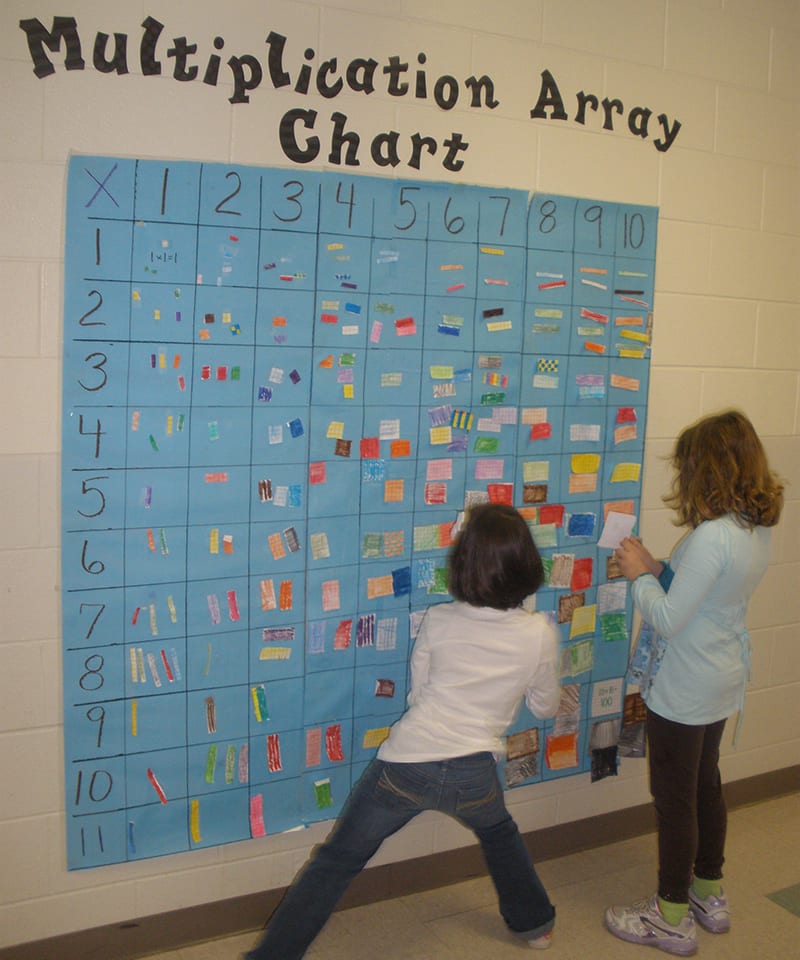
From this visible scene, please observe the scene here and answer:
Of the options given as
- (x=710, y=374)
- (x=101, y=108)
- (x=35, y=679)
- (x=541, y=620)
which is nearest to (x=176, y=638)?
(x=35, y=679)

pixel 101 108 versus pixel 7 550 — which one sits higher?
pixel 101 108

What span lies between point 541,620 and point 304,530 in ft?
2.07

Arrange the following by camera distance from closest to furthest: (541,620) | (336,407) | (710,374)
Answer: (541,620)
(336,407)
(710,374)

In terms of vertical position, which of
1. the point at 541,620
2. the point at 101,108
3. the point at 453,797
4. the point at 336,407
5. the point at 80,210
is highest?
the point at 101,108

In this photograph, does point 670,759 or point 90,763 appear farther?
point 670,759

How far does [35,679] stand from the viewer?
1.97 metres

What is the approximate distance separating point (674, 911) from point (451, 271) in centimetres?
179

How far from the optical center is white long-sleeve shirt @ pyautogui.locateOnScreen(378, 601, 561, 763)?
1.94 m

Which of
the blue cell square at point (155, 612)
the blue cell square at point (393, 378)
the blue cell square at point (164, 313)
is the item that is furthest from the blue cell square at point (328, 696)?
the blue cell square at point (164, 313)

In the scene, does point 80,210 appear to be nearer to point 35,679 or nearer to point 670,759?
point 35,679

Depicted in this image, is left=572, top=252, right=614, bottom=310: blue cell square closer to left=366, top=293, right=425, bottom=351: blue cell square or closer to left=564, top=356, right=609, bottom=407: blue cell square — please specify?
left=564, top=356, right=609, bottom=407: blue cell square

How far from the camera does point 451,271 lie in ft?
7.39

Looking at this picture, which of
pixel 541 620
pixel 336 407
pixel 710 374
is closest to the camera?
pixel 541 620

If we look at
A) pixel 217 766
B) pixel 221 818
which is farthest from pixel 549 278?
pixel 221 818
